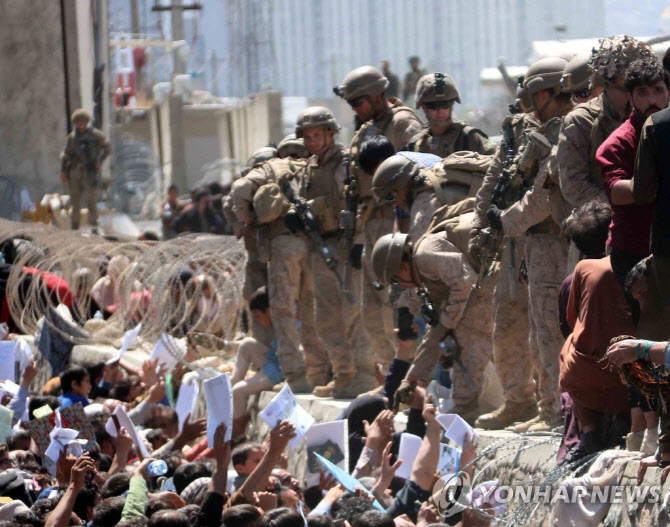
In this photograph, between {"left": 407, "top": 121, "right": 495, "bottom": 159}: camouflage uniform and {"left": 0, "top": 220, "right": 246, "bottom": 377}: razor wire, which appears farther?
{"left": 0, "top": 220, "right": 246, "bottom": 377}: razor wire

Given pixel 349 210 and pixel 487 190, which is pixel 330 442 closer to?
pixel 487 190

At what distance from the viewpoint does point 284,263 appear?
10.7 m

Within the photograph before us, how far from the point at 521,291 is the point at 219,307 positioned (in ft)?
16.8

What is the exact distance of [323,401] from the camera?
32.5 feet

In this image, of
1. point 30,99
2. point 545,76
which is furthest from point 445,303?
point 30,99

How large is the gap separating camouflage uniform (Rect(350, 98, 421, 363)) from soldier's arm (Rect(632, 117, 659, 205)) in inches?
159

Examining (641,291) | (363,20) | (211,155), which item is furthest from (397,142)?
(363,20)

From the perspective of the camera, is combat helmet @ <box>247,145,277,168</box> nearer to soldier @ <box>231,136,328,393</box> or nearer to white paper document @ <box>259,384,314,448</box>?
soldier @ <box>231,136,328,393</box>

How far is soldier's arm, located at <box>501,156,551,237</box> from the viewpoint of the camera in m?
7.43

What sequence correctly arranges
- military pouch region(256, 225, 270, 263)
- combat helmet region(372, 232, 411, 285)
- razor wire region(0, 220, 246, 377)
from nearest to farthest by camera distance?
1. combat helmet region(372, 232, 411, 285)
2. military pouch region(256, 225, 270, 263)
3. razor wire region(0, 220, 246, 377)

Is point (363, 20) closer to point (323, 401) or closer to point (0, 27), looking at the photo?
point (0, 27)

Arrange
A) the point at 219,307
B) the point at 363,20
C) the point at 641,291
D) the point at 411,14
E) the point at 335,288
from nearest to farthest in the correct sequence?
1. the point at 641,291
2. the point at 335,288
3. the point at 219,307
4. the point at 411,14
5. the point at 363,20

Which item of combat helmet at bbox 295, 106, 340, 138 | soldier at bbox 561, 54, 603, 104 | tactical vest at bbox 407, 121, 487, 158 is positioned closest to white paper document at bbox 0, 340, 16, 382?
combat helmet at bbox 295, 106, 340, 138

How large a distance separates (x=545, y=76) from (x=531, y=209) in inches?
27.9
